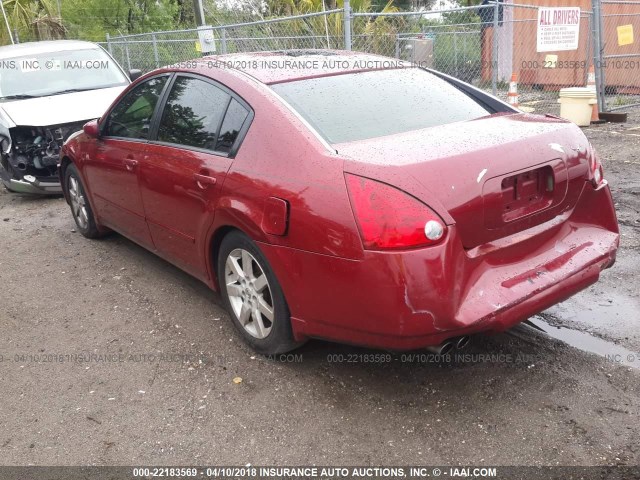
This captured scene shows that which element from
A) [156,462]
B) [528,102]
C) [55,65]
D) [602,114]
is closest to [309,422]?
[156,462]

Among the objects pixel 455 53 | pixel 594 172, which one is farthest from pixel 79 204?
pixel 455 53

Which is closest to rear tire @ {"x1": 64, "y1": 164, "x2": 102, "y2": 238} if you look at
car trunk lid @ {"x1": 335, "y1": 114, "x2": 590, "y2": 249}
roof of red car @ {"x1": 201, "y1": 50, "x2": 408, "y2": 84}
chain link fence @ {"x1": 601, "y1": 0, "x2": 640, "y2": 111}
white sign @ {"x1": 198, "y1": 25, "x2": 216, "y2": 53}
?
roof of red car @ {"x1": 201, "y1": 50, "x2": 408, "y2": 84}

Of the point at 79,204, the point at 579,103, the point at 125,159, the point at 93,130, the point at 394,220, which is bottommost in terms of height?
the point at 79,204

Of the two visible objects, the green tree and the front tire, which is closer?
the front tire

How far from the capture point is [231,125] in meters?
3.49

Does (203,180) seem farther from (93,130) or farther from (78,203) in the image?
(78,203)

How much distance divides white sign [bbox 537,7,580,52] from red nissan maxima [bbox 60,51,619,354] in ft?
24.6

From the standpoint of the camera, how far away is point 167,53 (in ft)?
52.6

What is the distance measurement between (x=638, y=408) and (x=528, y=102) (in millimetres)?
12029

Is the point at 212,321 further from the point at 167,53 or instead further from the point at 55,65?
the point at 167,53

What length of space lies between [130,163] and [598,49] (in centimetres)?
909

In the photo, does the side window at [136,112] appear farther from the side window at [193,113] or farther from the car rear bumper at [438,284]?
the car rear bumper at [438,284]

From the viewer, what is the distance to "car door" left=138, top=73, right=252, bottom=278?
3479mm

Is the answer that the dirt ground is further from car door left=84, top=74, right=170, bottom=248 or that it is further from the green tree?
the green tree
